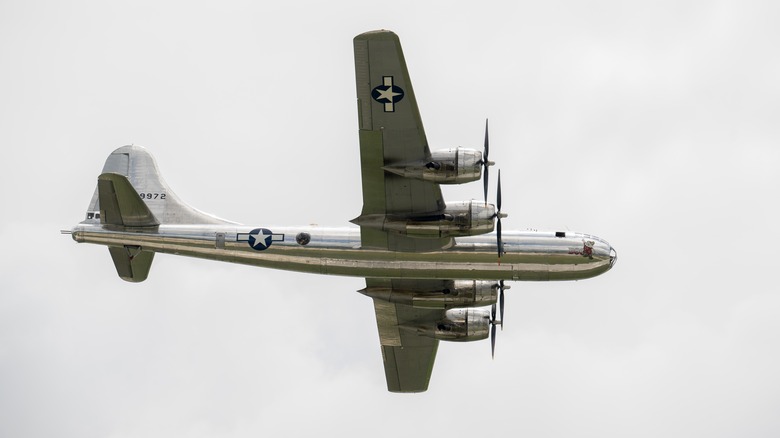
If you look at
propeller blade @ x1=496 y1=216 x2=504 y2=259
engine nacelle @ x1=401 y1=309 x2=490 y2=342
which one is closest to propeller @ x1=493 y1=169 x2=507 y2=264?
propeller blade @ x1=496 y1=216 x2=504 y2=259

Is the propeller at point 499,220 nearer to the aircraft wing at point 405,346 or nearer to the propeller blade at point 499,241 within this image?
the propeller blade at point 499,241

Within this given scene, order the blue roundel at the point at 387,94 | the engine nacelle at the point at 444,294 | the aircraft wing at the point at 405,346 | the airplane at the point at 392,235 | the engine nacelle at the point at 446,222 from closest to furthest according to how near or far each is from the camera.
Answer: the blue roundel at the point at 387,94 → the airplane at the point at 392,235 → the engine nacelle at the point at 446,222 → the engine nacelle at the point at 444,294 → the aircraft wing at the point at 405,346

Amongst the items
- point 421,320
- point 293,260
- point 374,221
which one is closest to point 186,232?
point 293,260

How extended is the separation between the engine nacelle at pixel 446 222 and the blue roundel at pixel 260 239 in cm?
399

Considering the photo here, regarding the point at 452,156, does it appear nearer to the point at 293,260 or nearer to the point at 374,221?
the point at 374,221

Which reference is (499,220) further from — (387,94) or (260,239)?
(260,239)

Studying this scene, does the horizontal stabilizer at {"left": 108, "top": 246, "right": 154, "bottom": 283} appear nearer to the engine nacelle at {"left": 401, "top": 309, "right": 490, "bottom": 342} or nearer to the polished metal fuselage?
the polished metal fuselage

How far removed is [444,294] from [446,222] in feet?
19.4

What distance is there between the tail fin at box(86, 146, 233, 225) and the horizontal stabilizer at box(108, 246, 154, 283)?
1432 millimetres

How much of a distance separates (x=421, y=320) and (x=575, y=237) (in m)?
8.63

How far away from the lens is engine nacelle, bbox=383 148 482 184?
43.9 meters

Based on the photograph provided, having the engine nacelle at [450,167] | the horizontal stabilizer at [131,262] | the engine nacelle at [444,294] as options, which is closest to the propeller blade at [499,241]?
the engine nacelle at [450,167]

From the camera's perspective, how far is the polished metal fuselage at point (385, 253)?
47.6 meters

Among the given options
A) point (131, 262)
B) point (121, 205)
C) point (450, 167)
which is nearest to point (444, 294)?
point (450, 167)
